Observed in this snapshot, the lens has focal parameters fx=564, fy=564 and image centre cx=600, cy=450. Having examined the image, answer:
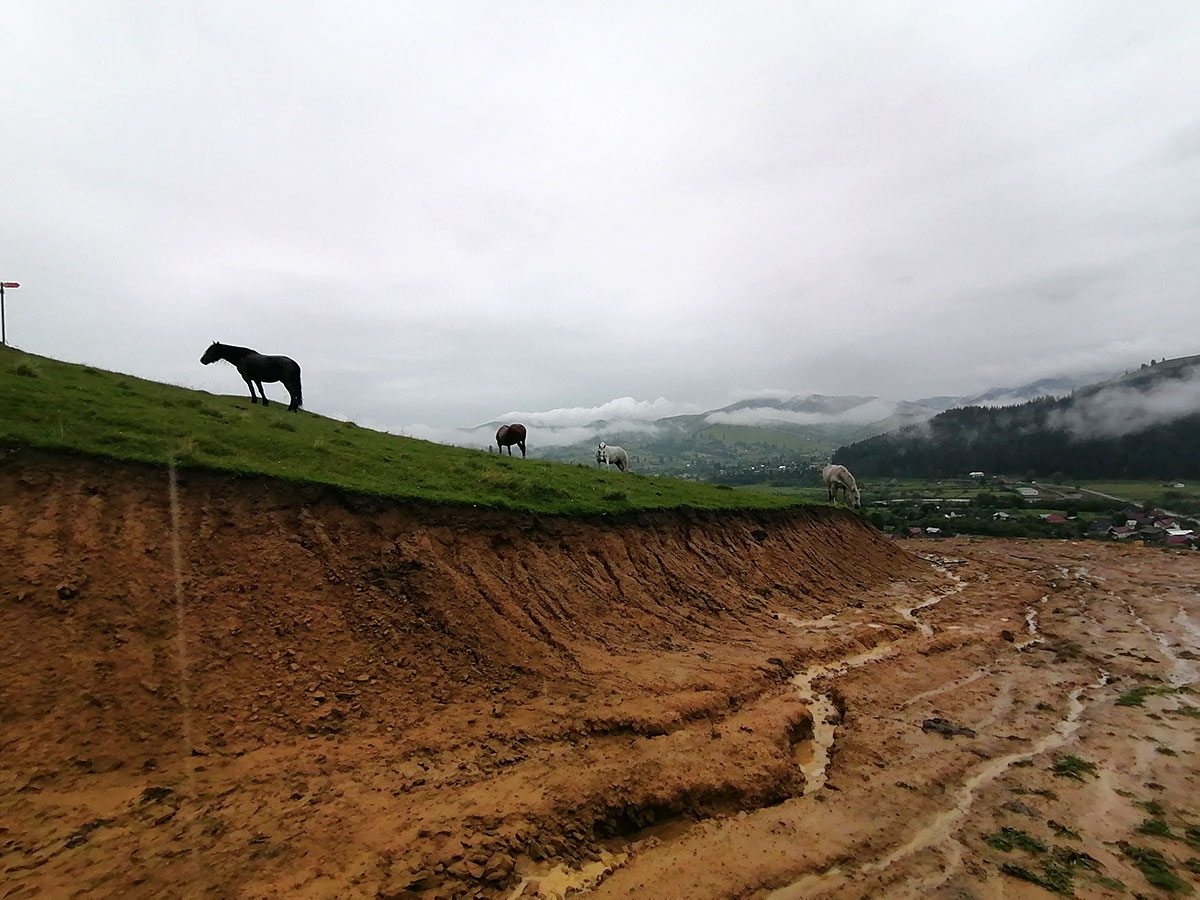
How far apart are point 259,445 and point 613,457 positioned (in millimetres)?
21198

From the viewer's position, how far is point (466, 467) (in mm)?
17562

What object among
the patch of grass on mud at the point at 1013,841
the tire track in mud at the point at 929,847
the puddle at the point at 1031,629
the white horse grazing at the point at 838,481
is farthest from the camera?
the white horse grazing at the point at 838,481

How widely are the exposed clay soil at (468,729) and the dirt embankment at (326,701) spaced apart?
41 mm

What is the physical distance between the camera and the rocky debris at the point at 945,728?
1046 centimetres

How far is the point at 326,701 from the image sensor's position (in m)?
8.68

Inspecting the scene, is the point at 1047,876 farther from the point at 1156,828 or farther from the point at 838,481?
the point at 838,481

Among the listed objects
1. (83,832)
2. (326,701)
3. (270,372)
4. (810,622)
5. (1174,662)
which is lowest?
(1174,662)

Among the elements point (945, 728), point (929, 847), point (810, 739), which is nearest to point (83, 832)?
point (929, 847)

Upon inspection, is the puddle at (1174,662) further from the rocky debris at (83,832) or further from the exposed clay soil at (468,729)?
the rocky debris at (83,832)

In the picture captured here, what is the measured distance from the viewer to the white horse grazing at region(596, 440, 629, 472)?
107ft

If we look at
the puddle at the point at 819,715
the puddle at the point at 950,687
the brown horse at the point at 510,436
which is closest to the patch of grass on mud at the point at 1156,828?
→ the puddle at the point at 819,715

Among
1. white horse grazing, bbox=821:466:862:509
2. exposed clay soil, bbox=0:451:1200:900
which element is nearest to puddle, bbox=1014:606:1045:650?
exposed clay soil, bbox=0:451:1200:900

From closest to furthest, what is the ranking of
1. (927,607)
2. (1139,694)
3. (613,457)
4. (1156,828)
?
(1156,828)
(1139,694)
(927,607)
(613,457)

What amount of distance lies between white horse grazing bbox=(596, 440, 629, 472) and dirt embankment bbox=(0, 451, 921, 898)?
18.4 m
